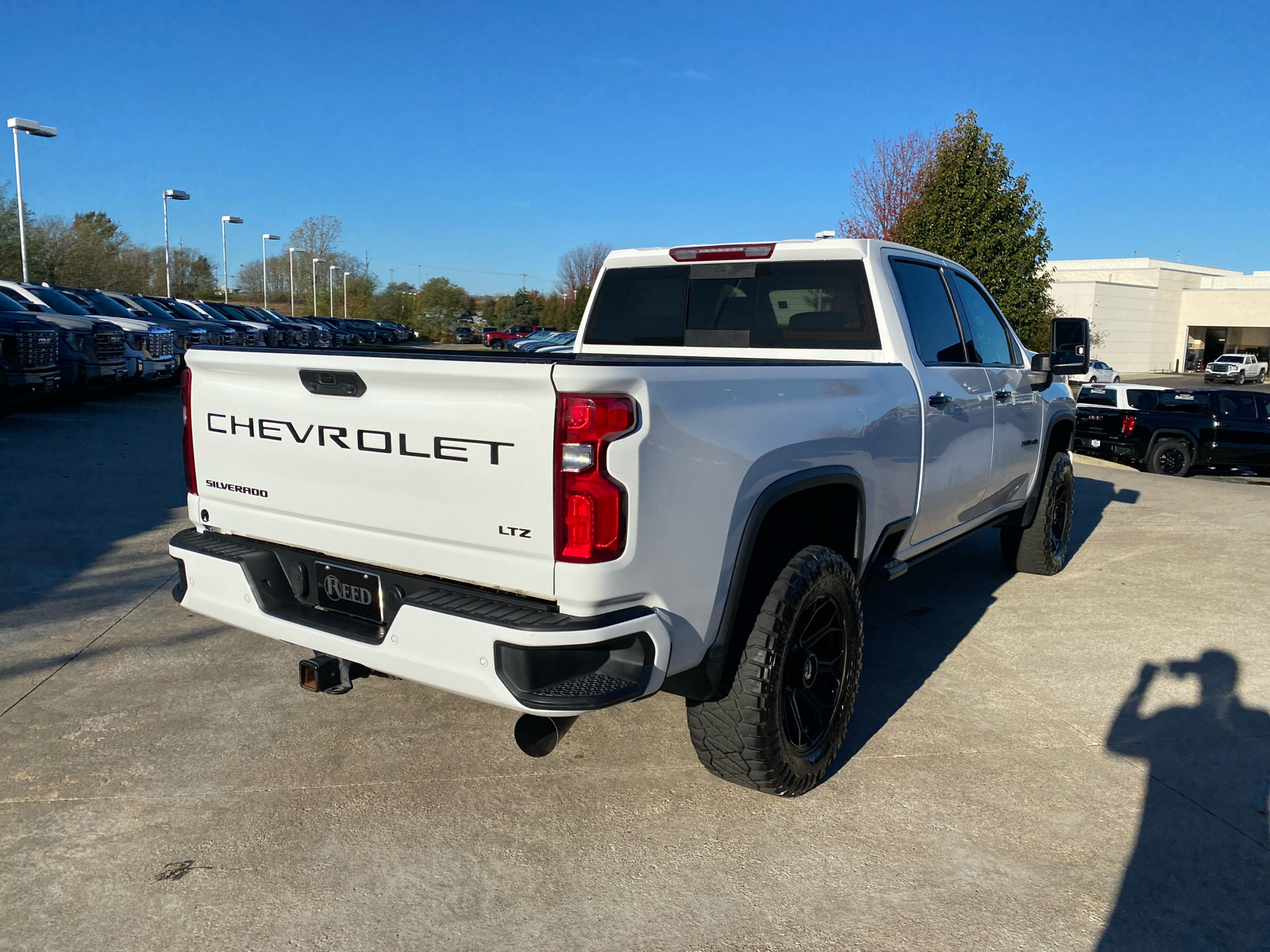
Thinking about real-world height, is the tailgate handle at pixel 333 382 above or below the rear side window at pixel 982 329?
below

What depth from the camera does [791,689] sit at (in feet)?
10.7

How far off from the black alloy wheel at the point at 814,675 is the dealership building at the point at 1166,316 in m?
60.8

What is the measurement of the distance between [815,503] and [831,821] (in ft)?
3.71

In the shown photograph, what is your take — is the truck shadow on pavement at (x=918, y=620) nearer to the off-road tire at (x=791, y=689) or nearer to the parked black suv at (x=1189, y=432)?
the off-road tire at (x=791, y=689)

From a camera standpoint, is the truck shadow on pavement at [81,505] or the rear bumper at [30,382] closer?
the truck shadow on pavement at [81,505]

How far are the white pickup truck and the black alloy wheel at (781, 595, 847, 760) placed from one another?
11 millimetres

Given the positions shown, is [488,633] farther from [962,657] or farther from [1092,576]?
[1092,576]

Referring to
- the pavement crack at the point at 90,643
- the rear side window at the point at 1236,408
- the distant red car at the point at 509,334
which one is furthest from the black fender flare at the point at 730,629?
the distant red car at the point at 509,334

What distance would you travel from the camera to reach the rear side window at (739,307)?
14.0 feet

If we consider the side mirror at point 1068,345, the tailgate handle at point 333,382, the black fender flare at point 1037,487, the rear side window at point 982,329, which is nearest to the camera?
the tailgate handle at point 333,382

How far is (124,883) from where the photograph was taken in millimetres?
2736

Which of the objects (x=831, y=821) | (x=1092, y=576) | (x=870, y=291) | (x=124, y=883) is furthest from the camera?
(x=1092, y=576)

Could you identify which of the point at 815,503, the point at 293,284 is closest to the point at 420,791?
the point at 815,503

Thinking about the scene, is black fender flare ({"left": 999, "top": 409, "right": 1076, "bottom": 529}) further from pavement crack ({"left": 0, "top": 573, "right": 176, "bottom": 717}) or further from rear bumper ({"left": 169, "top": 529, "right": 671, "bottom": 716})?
pavement crack ({"left": 0, "top": 573, "right": 176, "bottom": 717})
